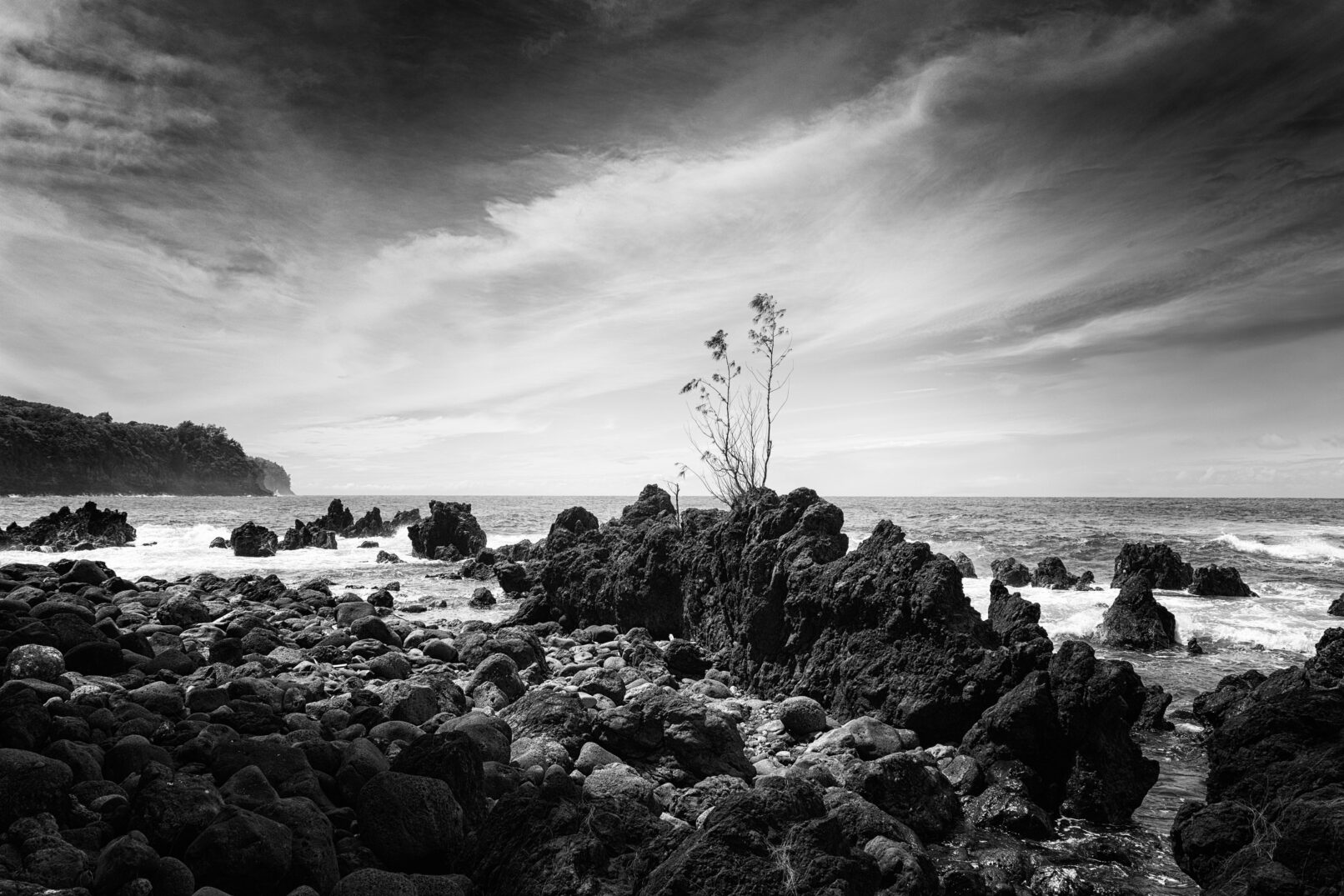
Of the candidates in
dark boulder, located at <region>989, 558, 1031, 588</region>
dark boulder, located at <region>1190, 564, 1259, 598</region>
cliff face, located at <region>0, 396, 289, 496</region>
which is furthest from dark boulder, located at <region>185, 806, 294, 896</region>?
cliff face, located at <region>0, 396, 289, 496</region>

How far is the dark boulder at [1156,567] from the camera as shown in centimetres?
2875

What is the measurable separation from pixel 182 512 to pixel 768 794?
93829mm

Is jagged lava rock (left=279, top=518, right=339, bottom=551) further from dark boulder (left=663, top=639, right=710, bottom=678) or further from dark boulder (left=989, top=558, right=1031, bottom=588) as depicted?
dark boulder (left=989, top=558, right=1031, bottom=588)

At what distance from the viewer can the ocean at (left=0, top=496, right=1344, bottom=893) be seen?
11.2m

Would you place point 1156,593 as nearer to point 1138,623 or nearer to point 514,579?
point 1138,623

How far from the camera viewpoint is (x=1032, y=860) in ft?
24.1

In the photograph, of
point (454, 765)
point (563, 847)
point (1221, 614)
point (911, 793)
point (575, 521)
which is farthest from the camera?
point (575, 521)

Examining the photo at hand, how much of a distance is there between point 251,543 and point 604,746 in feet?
132

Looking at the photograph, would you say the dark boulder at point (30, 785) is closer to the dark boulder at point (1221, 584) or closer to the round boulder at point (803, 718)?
the round boulder at point (803, 718)

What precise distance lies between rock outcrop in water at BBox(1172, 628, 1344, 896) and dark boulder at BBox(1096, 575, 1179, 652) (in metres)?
11.5

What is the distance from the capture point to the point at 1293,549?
41.2 metres

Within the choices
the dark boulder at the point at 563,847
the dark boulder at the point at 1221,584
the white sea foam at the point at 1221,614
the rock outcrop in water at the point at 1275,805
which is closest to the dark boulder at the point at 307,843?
the dark boulder at the point at 563,847

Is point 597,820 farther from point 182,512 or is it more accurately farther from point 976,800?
point 182,512

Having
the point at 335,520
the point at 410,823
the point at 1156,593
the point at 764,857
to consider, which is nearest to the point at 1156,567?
the point at 1156,593
